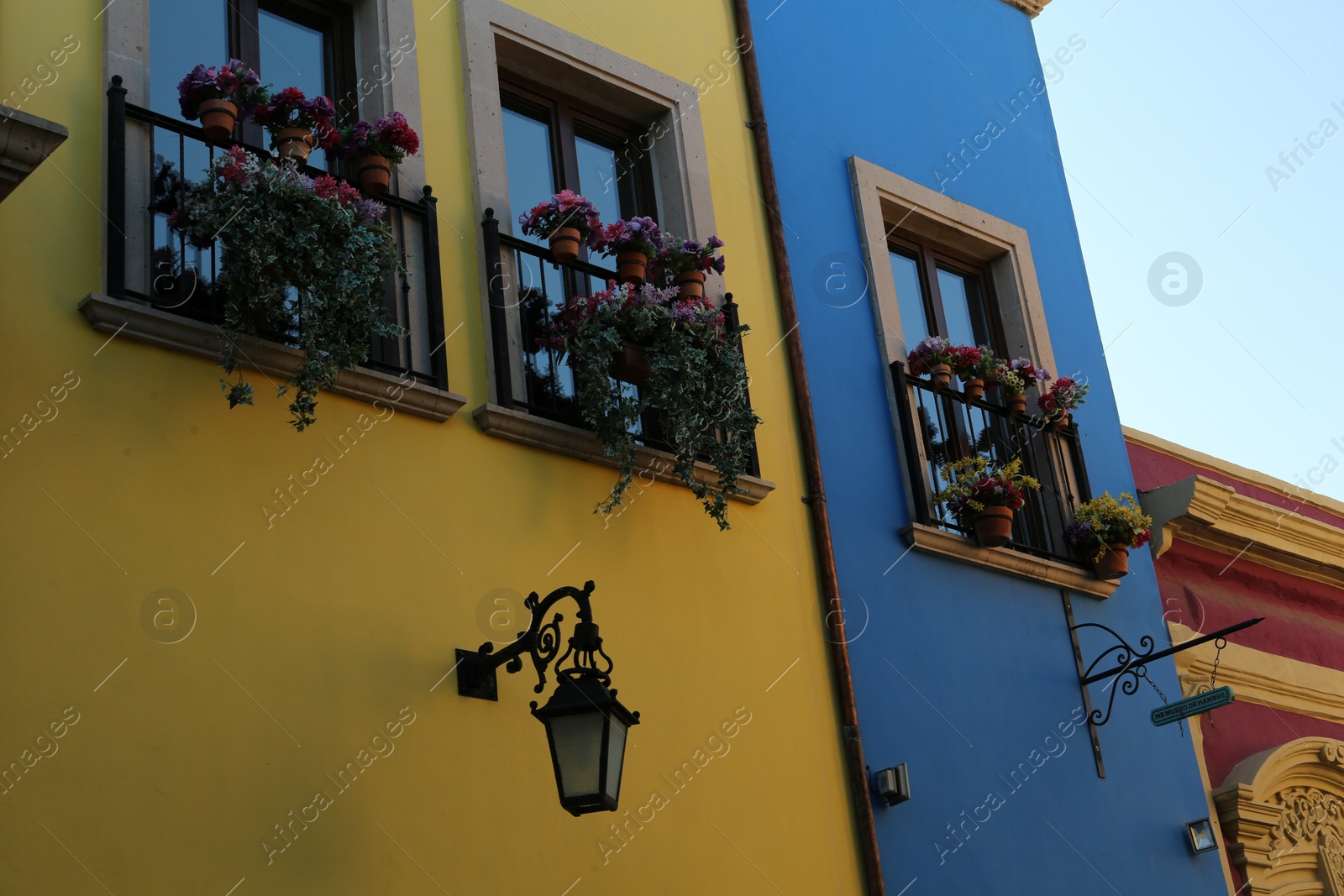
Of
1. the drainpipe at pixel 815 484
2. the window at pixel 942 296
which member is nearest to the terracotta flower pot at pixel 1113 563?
the window at pixel 942 296

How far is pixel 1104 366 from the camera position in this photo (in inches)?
380

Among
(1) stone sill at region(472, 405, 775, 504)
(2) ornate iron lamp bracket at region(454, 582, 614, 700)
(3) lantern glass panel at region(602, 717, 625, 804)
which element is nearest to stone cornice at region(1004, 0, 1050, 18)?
(1) stone sill at region(472, 405, 775, 504)

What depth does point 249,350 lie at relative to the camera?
5.44 meters

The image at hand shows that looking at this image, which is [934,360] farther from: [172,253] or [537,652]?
[172,253]

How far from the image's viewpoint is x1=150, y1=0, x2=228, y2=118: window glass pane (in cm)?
623

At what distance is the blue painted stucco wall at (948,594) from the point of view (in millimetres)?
7160

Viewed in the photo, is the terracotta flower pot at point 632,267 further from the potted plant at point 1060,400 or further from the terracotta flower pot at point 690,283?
the potted plant at point 1060,400

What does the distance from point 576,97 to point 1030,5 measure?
4385mm

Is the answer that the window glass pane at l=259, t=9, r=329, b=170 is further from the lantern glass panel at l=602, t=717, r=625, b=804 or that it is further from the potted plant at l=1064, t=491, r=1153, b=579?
the potted plant at l=1064, t=491, r=1153, b=579

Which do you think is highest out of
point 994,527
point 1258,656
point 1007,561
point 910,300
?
point 910,300

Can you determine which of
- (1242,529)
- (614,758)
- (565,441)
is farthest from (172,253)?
(1242,529)

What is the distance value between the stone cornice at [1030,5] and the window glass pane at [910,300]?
2.58m

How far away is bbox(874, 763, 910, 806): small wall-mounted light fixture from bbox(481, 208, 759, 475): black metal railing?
151 cm

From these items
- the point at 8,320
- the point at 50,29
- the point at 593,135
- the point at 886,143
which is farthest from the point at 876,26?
the point at 8,320
